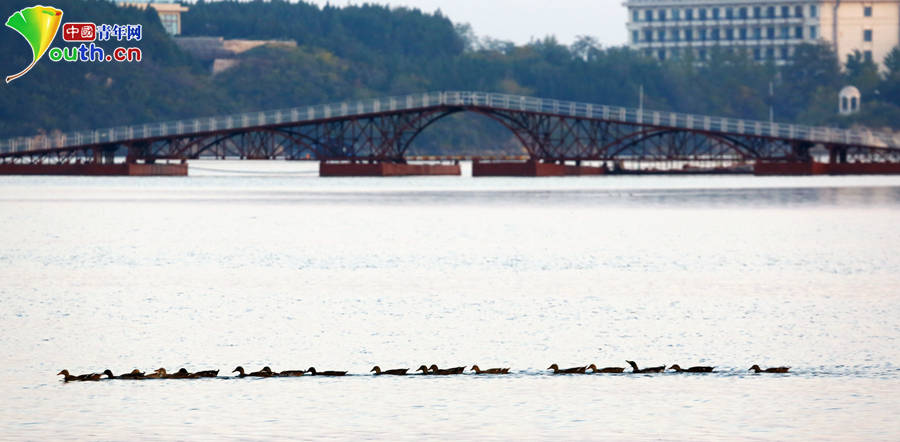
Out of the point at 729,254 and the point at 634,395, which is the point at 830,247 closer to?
the point at 729,254

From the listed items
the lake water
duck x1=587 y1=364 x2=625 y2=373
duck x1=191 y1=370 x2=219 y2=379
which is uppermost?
duck x1=191 y1=370 x2=219 y2=379

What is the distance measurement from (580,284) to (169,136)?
10444 cm

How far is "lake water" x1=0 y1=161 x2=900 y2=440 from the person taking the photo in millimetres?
20375

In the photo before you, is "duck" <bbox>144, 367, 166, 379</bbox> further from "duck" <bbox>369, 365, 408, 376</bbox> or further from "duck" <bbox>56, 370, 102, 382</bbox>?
"duck" <bbox>369, 365, 408, 376</bbox>

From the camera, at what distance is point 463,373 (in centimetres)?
2380

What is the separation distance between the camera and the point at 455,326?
3005 centimetres

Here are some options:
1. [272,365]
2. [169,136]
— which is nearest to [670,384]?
[272,365]

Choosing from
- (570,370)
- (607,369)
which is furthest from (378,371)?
(607,369)

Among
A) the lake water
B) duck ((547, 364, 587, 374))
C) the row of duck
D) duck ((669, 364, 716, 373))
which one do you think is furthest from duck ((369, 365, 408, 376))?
duck ((669, 364, 716, 373))

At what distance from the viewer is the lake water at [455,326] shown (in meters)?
20.4

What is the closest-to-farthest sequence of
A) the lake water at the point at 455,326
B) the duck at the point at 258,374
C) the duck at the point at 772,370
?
the lake water at the point at 455,326, the duck at the point at 258,374, the duck at the point at 772,370

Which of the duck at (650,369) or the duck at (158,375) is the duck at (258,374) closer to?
the duck at (158,375)

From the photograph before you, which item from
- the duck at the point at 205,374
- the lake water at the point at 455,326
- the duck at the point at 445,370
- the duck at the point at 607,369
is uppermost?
the duck at the point at 205,374

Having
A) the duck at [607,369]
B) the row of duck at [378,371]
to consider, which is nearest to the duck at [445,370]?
the row of duck at [378,371]
